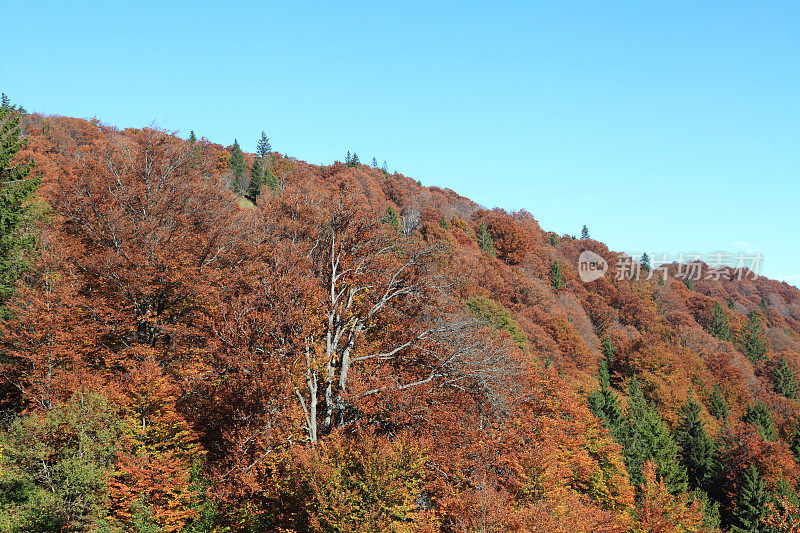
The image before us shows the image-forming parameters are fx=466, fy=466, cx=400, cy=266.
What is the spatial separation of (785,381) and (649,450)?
188 ft

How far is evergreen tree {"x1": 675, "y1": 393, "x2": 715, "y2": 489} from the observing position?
49281 mm

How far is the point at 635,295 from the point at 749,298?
2784 inches

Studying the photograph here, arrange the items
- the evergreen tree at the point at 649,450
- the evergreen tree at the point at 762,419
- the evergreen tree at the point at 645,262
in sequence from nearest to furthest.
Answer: the evergreen tree at the point at 649,450
the evergreen tree at the point at 762,419
the evergreen tree at the point at 645,262

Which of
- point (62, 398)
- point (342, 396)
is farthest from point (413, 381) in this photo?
point (62, 398)

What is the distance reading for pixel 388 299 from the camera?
74.9 ft

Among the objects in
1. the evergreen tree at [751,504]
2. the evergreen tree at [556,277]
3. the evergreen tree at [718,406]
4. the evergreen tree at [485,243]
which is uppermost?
the evergreen tree at [485,243]

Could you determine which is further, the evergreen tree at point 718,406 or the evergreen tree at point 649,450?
the evergreen tree at point 718,406

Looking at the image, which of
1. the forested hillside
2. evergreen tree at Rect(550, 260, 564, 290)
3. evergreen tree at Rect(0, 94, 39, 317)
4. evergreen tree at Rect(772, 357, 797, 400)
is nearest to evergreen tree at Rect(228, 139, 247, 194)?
the forested hillside

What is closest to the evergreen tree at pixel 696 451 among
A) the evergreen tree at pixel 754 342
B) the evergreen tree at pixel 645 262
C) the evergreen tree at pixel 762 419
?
the evergreen tree at pixel 762 419

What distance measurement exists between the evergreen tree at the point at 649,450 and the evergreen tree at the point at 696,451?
11.7 feet

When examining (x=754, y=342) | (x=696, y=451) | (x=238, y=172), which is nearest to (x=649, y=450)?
(x=696, y=451)

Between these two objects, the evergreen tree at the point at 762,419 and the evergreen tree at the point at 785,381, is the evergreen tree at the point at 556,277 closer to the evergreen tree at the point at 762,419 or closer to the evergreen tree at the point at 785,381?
the evergreen tree at the point at 785,381

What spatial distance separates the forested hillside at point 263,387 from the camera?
15133mm

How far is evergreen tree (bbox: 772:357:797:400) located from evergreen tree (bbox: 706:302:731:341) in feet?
48.4
